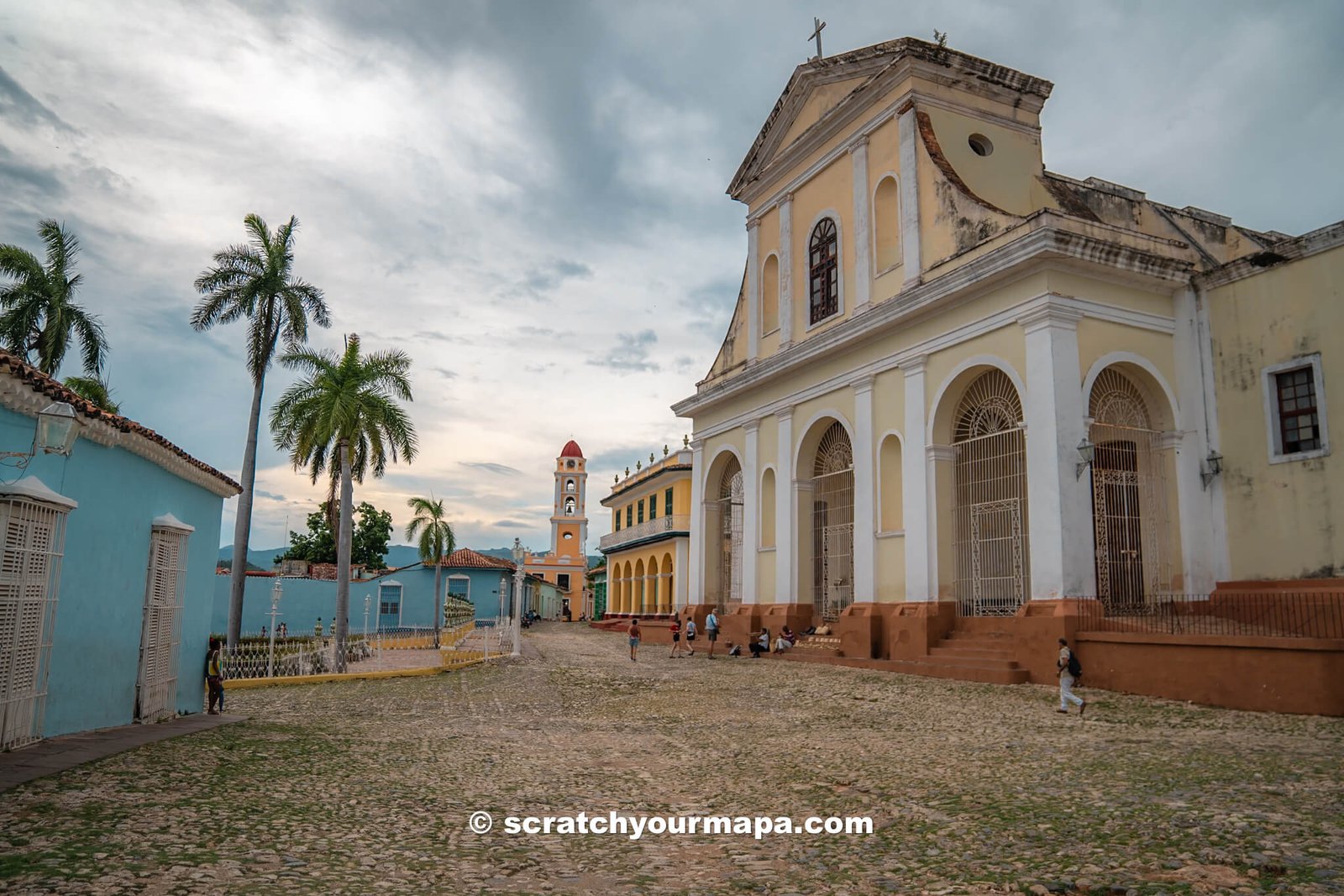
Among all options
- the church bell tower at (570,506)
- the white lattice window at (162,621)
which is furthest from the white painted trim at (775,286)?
the church bell tower at (570,506)

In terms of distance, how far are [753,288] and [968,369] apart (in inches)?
346

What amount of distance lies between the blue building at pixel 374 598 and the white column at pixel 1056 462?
83.5 feet

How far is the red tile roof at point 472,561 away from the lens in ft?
156

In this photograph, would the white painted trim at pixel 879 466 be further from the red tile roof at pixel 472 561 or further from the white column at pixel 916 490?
the red tile roof at pixel 472 561

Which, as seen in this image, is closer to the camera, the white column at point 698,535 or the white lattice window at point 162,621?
the white lattice window at point 162,621

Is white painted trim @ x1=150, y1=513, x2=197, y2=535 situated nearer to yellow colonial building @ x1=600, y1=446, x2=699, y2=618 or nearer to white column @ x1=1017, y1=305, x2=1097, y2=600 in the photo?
white column @ x1=1017, y1=305, x2=1097, y2=600

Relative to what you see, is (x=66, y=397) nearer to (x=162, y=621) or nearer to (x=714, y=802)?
(x=162, y=621)

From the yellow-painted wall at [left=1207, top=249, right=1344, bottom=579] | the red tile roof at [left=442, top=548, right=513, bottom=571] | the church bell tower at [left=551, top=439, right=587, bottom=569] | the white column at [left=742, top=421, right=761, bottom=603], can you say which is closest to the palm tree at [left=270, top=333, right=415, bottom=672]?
the white column at [left=742, top=421, right=761, bottom=603]

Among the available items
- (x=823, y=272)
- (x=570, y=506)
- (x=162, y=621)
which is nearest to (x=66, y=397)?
(x=162, y=621)

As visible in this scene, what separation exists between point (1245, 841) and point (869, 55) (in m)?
18.1

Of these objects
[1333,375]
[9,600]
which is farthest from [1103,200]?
[9,600]

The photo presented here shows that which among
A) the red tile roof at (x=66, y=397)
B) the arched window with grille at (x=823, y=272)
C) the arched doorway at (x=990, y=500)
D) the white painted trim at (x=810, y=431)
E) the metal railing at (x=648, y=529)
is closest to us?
the red tile roof at (x=66, y=397)

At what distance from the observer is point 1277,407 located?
14.5 metres

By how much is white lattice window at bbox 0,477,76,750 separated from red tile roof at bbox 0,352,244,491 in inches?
Result: 28.4
